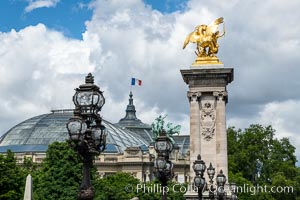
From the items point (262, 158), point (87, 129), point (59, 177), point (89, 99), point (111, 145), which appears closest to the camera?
point (87, 129)

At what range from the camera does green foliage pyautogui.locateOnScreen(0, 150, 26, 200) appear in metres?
53.0

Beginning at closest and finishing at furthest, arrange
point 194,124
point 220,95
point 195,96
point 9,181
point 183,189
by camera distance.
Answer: point 194,124
point 220,95
point 195,96
point 9,181
point 183,189

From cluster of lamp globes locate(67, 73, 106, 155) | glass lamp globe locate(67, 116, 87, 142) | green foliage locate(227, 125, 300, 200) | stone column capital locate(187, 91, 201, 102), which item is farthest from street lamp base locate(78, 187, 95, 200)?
green foliage locate(227, 125, 300, 200)

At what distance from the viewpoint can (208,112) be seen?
42.5 meters

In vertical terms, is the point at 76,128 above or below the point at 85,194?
above

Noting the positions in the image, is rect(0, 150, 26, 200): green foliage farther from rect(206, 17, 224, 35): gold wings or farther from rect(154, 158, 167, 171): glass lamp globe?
rect(154, 158, 167, 171): glass lamp globe

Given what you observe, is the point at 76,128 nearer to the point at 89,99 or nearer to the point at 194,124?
the point at 89,99

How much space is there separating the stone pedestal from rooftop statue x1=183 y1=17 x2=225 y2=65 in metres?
0.95

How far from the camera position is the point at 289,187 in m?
75.7

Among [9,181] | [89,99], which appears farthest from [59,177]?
[89,99]

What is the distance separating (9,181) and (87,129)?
41.2m

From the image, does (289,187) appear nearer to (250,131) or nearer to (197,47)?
(250,131)

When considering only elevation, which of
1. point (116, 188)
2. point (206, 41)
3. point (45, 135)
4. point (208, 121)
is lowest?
point (116, 188)

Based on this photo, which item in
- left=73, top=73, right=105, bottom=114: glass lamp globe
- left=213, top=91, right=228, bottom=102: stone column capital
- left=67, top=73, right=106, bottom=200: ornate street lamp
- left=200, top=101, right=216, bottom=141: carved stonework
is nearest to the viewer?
left=67, top=73, right=106, bottom=200: ornate street lamp
